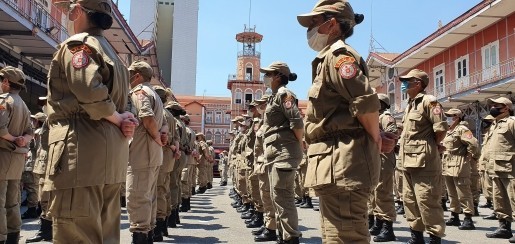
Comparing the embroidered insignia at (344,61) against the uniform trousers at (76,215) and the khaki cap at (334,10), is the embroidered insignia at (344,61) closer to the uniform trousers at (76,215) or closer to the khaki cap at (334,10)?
the khaki cap at (334,10)

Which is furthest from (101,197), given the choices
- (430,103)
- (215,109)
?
(215,109)

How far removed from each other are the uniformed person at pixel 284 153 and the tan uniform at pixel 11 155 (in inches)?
115

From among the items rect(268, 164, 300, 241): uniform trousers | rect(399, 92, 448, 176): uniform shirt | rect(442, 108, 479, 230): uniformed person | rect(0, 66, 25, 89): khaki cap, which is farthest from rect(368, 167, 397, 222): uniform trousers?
rect(0, 66, 25, 89): khaki cap

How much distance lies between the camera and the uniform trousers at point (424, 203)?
559cm

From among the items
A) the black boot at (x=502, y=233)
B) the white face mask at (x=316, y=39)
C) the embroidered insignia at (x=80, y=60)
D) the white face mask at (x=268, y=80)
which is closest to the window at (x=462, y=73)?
the black boot at (x=502, y=233)

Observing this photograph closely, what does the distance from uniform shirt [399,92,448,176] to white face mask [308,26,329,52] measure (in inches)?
106

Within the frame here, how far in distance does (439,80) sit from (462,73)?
2.82 metres

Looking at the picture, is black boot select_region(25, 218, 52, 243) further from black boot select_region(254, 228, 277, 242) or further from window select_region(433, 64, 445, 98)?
window select_region(433, 64, 445, 98)

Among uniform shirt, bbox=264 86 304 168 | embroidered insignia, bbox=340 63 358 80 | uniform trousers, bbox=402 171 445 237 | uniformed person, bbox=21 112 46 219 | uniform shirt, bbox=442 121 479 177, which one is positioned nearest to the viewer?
embroidered insignia, bbox=340 63 358 80

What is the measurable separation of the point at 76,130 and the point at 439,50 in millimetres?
Answer: 26919

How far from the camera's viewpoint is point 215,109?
80.6 metres

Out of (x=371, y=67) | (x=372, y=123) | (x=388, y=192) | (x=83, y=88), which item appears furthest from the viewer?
(x=371, y=67)

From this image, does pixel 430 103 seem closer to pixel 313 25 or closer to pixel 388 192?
pixel 388 192

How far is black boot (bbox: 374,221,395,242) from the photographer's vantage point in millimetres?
6867
